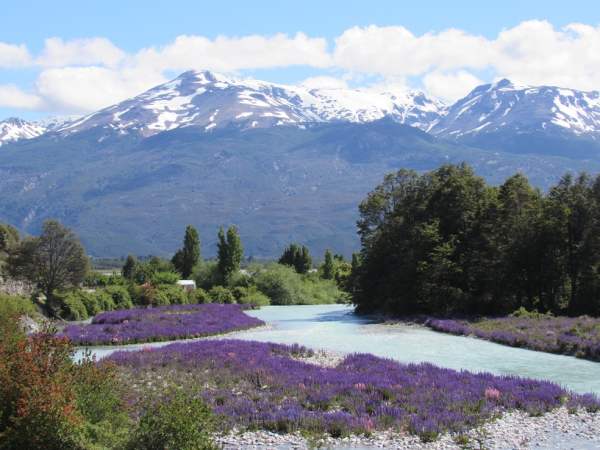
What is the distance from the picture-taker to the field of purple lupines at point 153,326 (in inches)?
1679

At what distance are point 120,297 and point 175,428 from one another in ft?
193

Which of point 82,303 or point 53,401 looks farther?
point 82,303

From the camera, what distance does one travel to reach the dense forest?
50.5 meters

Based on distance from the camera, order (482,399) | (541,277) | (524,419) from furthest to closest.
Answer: (541,277) → (482,399) → (524,419)

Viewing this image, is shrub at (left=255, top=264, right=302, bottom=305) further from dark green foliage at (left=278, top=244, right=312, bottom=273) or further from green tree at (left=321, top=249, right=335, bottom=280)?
dark green foliage at (left=278, top=244, right=312, bottom=273)

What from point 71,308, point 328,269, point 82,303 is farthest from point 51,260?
point 328,269

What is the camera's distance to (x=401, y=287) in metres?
58.1

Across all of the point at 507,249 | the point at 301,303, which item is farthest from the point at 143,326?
the point at 301,303

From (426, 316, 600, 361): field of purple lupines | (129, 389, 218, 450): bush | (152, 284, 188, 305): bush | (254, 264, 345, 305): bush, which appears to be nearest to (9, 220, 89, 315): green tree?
(152, 284, 188, 305): bush

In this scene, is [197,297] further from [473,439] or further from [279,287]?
[473,439]

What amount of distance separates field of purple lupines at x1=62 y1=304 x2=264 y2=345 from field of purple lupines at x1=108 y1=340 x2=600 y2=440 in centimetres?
1276

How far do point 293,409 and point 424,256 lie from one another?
38.0m

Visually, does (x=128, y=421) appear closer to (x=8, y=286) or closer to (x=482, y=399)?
(x=482, y=399)

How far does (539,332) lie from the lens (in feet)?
130
